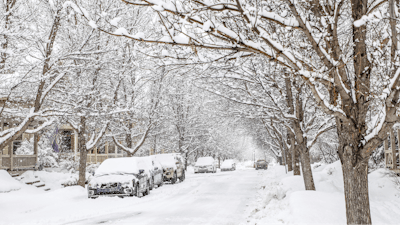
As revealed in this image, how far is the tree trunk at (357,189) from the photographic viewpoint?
5.06 meters

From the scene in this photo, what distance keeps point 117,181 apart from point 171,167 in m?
9.19

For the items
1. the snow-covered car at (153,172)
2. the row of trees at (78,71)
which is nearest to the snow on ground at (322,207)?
the row of trees at (78,71)

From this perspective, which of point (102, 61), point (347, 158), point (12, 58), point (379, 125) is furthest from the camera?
point (102, 61)

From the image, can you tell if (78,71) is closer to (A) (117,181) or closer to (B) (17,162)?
(A) (117,181)

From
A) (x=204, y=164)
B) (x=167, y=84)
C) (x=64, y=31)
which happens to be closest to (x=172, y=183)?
(x=167, y=84)

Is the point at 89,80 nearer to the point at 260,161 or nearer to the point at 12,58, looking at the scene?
the point at 12,58

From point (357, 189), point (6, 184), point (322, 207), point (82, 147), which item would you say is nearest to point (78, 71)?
point (82, 147)

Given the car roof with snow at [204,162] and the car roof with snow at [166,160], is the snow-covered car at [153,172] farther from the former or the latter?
the car roof with snow at [204,162]

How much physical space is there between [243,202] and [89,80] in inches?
377

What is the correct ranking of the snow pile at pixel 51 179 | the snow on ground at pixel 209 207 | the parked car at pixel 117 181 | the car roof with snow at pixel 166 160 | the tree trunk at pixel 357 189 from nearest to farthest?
the tree trunk at pixel 357 189 < the snow on ground at pixel 209 207 < the parked car at pixel 117 181 < the snow pile at pixel 51 179 < the car roof with snow at pixel 166 160

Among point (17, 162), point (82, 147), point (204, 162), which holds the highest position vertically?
point (82, 147)

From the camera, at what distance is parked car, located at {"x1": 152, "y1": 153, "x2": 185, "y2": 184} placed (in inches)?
880

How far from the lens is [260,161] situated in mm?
50156

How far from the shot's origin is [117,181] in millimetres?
13750
